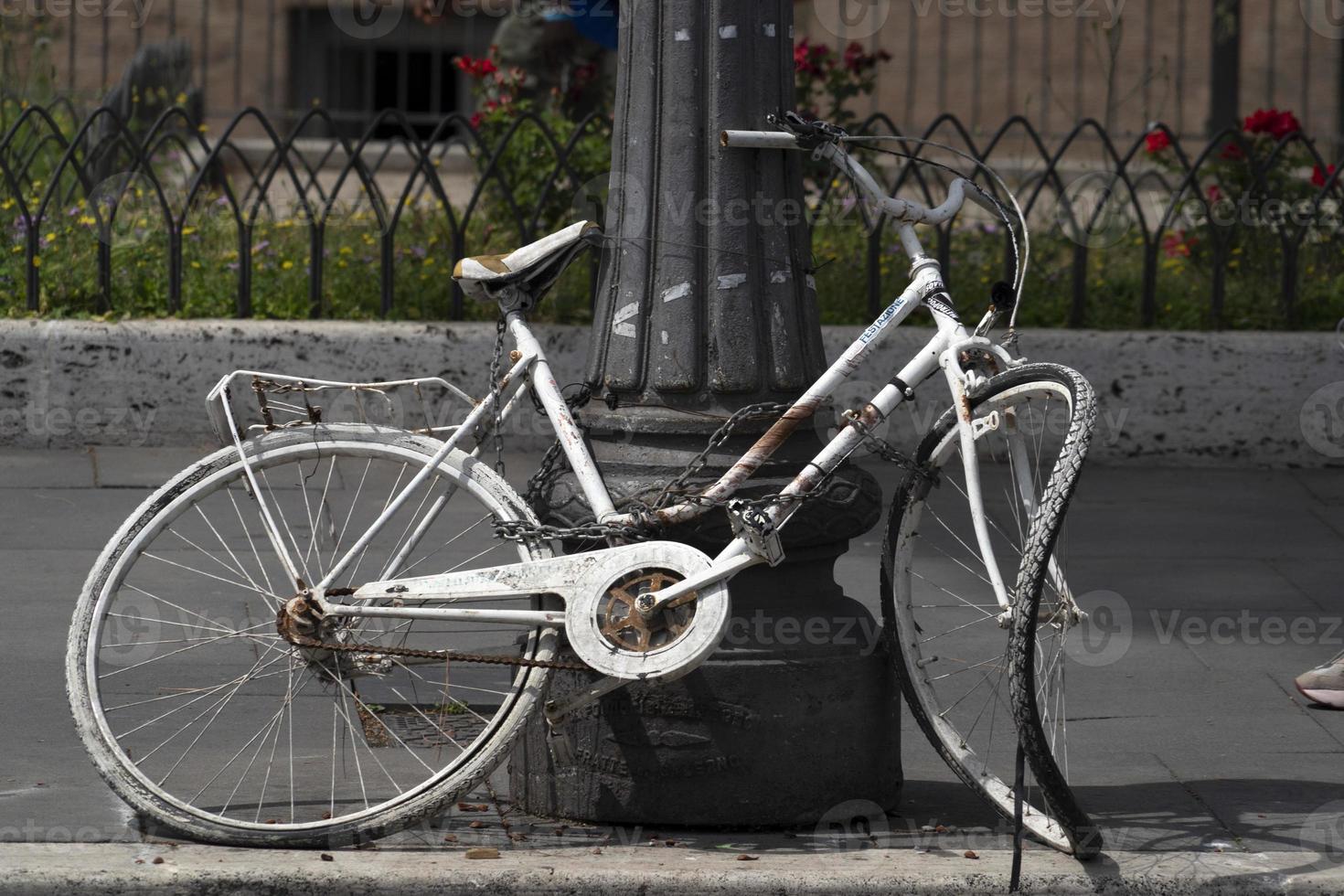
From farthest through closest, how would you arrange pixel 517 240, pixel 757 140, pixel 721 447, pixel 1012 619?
pixel 517 240, pixel 721 447, pixel 757 140, pixel 1012 619

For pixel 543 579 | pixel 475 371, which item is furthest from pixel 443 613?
pixel 475 371

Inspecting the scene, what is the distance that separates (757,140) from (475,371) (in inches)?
151

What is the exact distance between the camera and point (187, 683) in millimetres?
4746

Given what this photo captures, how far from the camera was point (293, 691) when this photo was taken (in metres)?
4.04

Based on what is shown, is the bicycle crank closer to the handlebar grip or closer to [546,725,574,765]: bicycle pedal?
[546,725,574,765]: bicycle pedal

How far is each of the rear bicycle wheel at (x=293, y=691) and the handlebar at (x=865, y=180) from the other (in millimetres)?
882

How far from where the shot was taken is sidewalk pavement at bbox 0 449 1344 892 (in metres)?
3.62

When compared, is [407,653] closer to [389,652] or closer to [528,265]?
[389,652]

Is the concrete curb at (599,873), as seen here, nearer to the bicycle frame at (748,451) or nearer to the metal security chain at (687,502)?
the bicycle frame at (748,451)

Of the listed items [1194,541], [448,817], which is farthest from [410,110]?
[448,817]

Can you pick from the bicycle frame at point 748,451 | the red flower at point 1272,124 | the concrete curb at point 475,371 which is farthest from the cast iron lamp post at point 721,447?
the red flower at point 1272,124

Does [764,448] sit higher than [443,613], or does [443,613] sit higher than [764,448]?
[764,448]

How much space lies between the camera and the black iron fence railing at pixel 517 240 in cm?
761

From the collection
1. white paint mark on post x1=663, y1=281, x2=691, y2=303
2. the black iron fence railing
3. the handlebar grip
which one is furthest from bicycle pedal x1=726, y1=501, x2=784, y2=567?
the black iron fence railing
